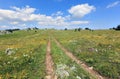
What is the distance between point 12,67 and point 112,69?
14995 mm

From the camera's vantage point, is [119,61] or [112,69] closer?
[112,69]

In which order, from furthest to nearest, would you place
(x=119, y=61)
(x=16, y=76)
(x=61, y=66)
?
(x=119, y=61)
(x=61, y=66)
(x=16, y=76)

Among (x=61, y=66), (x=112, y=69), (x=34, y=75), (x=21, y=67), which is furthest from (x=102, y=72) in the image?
(x=21, y=67)

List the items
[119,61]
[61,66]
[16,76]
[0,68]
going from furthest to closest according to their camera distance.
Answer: [119,61] < [0,68] < [61,66] < [16,76]

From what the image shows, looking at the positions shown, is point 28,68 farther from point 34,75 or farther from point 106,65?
point 106,65

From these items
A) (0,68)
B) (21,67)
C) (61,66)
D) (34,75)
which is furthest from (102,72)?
(0,68)

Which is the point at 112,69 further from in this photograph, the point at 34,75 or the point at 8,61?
the point at 8,61

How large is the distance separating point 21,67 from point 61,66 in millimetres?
6128

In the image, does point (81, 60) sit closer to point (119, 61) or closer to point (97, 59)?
point (97, 59)

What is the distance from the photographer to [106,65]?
2811 cm

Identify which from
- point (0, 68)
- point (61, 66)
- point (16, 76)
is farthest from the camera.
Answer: point (0, 68)

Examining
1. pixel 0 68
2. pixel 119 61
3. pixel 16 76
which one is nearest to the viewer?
pixel 16 76

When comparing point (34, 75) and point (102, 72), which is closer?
point (34, 75)

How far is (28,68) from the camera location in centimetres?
2566
